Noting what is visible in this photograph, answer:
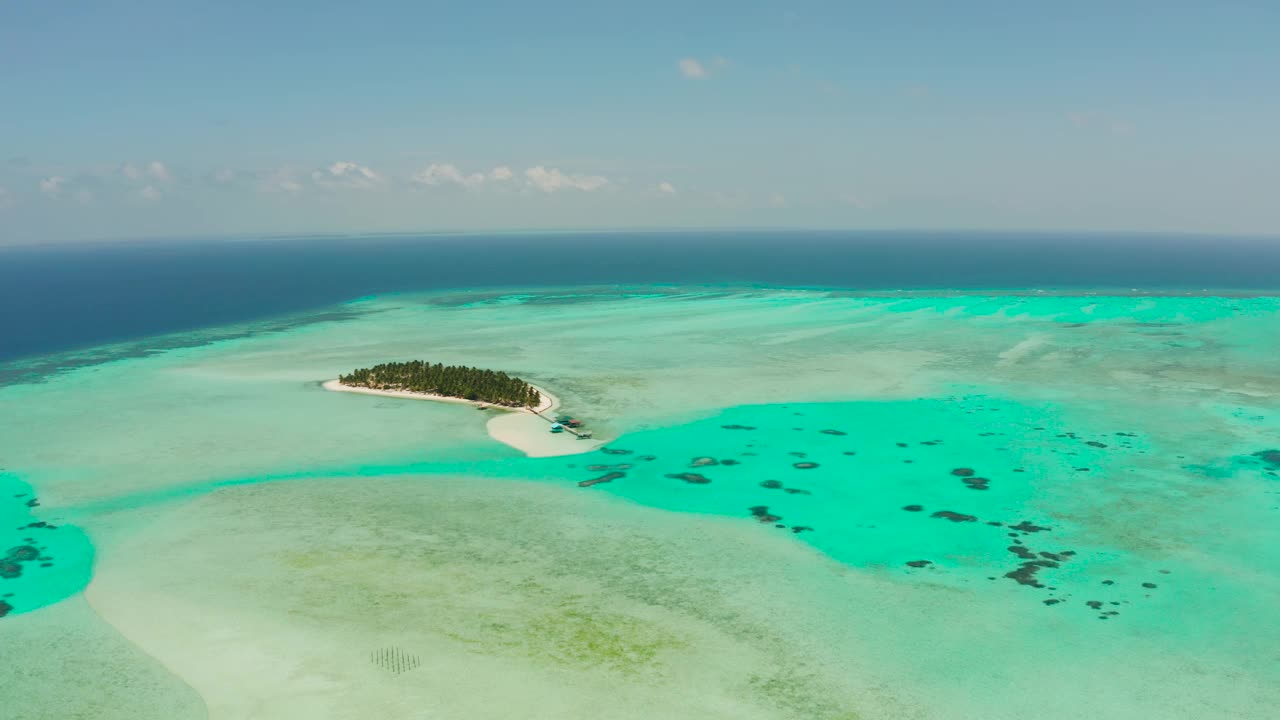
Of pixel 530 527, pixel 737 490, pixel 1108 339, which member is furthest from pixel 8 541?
pixel 1108 339

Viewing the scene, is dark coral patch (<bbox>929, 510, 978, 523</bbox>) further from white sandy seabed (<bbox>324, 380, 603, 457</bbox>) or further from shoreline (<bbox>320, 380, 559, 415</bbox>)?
shoreline (<bbox>320, 380, 559, 415</bbox>)

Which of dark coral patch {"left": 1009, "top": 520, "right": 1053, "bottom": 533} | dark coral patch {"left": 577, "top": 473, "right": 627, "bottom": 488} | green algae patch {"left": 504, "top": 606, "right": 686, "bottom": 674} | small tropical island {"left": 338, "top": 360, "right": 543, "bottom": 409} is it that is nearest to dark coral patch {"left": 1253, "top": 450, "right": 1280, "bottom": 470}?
dark coral patch {"left": 1009, "top": 520, "right": 1053, "bottom": 533}

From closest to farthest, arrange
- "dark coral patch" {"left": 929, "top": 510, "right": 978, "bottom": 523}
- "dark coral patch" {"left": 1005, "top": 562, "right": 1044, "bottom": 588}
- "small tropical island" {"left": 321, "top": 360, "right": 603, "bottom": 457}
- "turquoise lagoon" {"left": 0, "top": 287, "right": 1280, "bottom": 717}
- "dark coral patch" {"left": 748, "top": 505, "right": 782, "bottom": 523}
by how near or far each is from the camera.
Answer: "turquoise lagoon" {"left": 0, "top": 287, "right": 1280, "bottom": 717} < "dark coral patch" {"left": 1005, "top": 562, "right": 1044, "bottom": 588} < "dark coral patch" {"left": 929, "top": 510, "right": 978, "bottom": 523} < "dark coral patch" {"left": 748, "top": 505, "right": 782, "bottom": 523} < "small tropical island" {"left": 321, "top": 360, "right": 603, "bottom": 457}

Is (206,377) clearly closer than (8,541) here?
No

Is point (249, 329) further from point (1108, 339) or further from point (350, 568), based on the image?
point (1108, 339)

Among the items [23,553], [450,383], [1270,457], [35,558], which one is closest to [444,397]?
[450,383]

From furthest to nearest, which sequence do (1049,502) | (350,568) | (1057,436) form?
(1057,436) → (1049,502) → (350,568)

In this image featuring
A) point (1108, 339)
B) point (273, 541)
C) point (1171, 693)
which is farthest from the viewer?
point (1108, 339)
